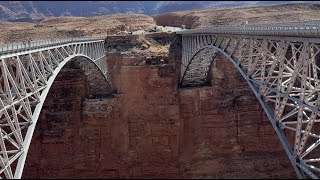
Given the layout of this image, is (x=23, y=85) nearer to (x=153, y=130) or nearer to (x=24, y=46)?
(x=24, y=46)

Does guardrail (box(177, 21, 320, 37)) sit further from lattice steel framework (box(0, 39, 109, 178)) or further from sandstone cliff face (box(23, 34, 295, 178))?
sandstone cliff face (box(23, 34, 295, 178))

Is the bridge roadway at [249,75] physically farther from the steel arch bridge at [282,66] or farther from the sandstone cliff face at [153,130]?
the sandstone cliff face at [153,130]

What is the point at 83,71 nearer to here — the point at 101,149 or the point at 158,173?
the point at 101,149

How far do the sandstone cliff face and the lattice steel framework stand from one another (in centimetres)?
1294

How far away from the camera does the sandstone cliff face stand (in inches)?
1759

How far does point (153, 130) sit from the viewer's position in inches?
1799

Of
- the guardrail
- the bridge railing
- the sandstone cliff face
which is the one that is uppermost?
the guardrail

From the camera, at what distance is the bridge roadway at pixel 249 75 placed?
17328 mm

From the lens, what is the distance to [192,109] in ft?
154

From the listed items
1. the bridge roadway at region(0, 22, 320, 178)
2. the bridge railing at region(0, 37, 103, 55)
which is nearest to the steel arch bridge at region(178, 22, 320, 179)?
the bridge roadway at region(0, 22, 320, 178)

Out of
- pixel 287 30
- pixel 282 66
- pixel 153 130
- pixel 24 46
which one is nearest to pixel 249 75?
pixel 282 66

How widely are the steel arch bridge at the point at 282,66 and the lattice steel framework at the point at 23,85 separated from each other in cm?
1071

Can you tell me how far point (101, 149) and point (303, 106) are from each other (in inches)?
1193

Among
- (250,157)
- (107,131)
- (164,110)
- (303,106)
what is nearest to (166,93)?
(164,110)
